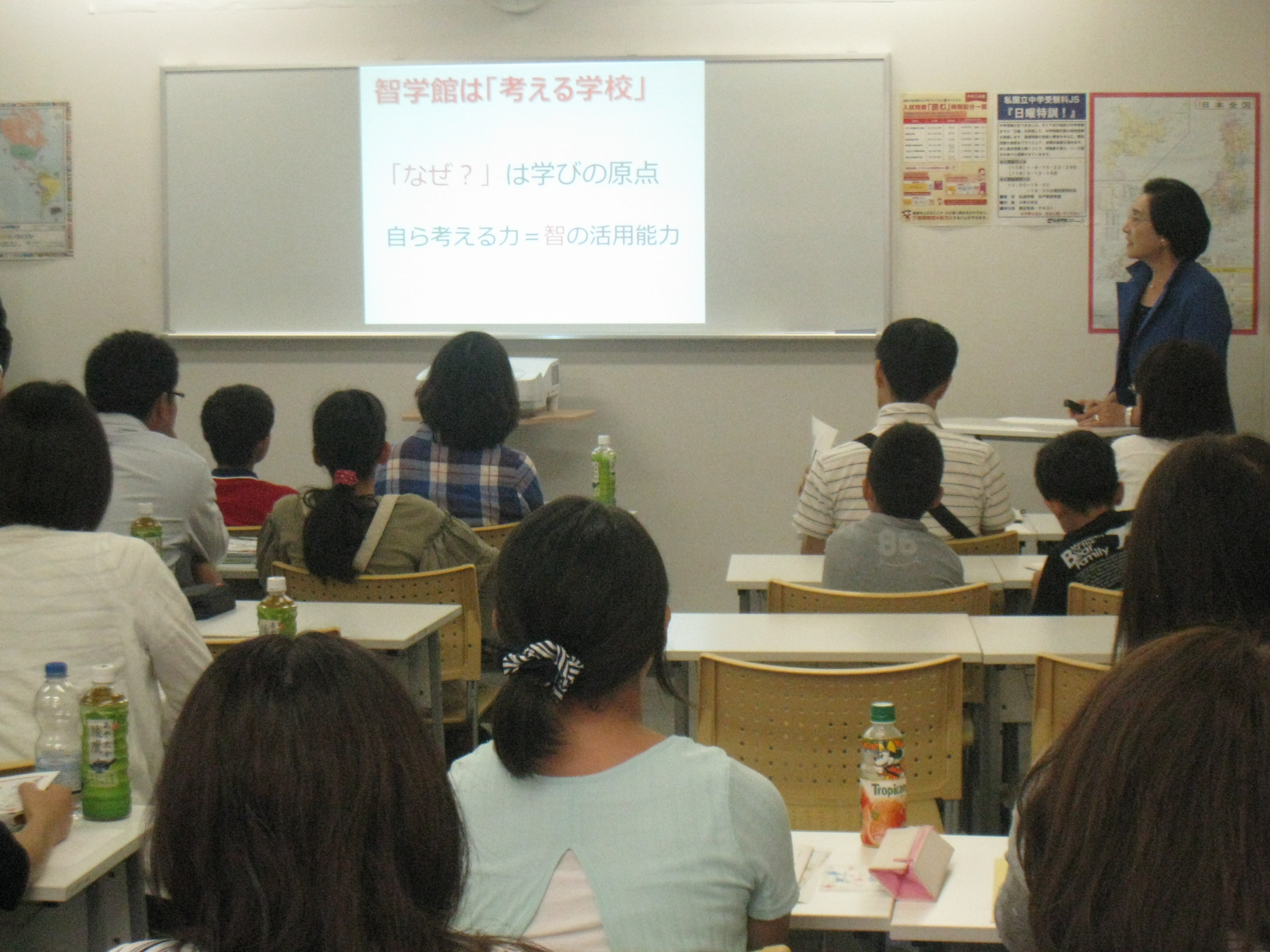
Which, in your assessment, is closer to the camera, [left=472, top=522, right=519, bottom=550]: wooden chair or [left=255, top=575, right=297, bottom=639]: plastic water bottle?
[left=255, top=575, right=297, bottom=639]: plastic water bottle

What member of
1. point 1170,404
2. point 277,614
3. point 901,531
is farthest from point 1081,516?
point 277,614

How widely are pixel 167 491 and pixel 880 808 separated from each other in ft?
6.93

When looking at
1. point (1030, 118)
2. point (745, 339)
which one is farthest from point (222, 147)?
point (1030, 118)

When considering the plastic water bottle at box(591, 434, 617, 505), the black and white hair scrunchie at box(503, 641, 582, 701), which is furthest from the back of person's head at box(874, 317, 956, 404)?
the black and white hair scrunchie at box(503, 641, 582, 701)

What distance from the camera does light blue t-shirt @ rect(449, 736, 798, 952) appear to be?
1.43 meters

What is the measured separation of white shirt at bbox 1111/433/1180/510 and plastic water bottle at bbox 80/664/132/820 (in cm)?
258

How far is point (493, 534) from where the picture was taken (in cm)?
379

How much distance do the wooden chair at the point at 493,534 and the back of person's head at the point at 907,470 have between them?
3.47 ft

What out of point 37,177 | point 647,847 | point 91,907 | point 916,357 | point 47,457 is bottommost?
point 91,907

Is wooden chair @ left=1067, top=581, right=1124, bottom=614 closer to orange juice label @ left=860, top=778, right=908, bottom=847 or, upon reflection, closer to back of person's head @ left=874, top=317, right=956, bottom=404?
back of person's head @ left=874, top=317, right=956, bottom=404

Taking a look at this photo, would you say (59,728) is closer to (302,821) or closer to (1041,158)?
(302,821)

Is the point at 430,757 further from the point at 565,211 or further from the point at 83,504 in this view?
the point at 565,211

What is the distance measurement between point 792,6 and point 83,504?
4.00m

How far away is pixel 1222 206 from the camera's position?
536cm
